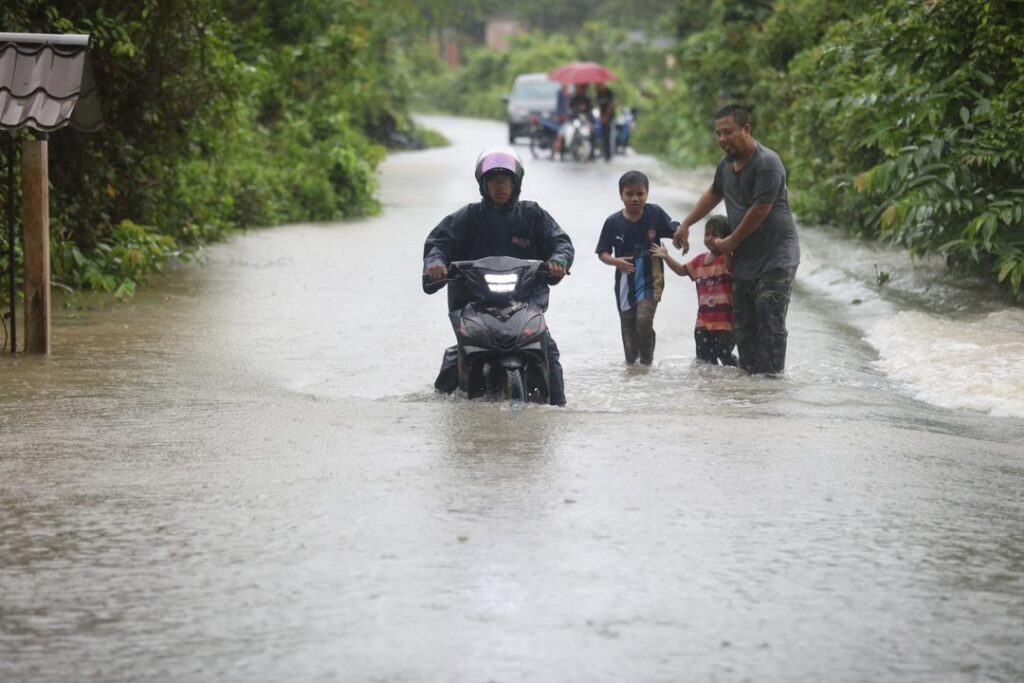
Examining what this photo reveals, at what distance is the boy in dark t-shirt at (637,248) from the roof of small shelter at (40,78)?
138 inches

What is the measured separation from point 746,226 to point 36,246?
4567 mm

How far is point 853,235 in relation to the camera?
18.6 meters

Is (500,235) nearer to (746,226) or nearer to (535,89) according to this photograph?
(746,226)

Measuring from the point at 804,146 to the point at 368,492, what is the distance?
50.5 feet

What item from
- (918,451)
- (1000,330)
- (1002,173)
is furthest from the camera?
(1002,173)

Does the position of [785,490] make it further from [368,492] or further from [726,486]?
[368,492]

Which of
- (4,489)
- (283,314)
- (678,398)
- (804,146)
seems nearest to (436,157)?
(804,146)

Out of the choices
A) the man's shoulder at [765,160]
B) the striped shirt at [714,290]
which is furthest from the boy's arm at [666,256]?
the man's shoulder at [765,160]

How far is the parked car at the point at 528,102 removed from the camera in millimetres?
44156

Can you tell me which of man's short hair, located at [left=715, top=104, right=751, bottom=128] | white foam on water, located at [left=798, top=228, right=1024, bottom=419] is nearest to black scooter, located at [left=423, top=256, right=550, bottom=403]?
man's short hair, located at [left=715, top=104, right=751, bottom=128]

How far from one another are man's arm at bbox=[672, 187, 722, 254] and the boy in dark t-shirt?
0.18 m

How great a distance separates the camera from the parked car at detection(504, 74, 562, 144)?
4416 centimetres

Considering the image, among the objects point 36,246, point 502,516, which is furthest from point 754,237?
point 36,246

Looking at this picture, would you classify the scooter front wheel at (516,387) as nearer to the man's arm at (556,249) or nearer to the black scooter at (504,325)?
the black scooter at (504,325)
